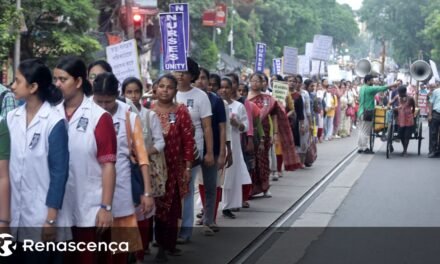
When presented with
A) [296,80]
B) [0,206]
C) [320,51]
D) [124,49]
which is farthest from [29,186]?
[320,51]

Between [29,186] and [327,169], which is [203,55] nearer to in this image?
[327,169]

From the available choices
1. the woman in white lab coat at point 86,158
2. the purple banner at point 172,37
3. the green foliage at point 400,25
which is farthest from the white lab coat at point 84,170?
the green foliage at point 400,25

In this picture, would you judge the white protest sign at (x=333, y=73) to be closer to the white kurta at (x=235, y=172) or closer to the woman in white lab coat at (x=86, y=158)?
the white kurta at (x=235, y=172)

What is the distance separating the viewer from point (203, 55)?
138 ft

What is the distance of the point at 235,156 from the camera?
10.5 metres

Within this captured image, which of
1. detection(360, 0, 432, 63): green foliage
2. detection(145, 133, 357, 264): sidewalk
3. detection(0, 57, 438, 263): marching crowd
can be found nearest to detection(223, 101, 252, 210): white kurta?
detection(145, 133, 357, 264): sidewalk

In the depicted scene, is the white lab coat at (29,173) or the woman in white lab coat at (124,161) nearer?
the white lab coat at (29,173)

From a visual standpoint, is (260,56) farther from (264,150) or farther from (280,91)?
(264,150)

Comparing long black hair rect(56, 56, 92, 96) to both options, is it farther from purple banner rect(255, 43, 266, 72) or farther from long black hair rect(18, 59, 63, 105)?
purple banner rect(255, 43, 266, 72)

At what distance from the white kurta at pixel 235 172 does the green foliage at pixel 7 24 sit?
8.60 m

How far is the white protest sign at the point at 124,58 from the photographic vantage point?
9852 millimetres

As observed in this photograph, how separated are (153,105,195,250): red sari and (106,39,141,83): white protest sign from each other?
2069mm

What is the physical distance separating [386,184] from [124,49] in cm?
607

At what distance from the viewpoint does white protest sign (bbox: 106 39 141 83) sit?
985cm
